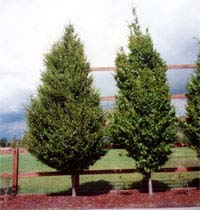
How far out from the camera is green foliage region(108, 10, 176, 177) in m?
10.5

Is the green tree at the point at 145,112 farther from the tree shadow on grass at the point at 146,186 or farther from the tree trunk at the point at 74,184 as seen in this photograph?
the tree trunk at the point at 74,184

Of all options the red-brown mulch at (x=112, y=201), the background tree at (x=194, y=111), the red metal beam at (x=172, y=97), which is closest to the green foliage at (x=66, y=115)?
the red metal beam at (x=172, y=97)

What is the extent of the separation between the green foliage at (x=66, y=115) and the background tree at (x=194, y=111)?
2.69 metres

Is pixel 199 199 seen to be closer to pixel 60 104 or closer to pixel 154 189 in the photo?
pixel 154 189

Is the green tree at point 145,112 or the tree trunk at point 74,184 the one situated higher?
the green tree at point 145,112

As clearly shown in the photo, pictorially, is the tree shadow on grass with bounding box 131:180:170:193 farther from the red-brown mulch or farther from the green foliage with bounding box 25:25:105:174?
the green foliage with bounding box 25:25:105:174

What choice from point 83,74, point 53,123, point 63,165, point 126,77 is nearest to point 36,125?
point 53,123

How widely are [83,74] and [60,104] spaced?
4.01 ft

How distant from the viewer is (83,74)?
37.0 ft

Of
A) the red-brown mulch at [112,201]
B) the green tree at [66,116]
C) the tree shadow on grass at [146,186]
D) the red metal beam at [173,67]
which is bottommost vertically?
the red-brown mulch at [112,201]

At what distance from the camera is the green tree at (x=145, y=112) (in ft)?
34.6

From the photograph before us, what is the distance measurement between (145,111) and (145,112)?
0.11 feet

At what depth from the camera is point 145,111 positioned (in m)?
10.6

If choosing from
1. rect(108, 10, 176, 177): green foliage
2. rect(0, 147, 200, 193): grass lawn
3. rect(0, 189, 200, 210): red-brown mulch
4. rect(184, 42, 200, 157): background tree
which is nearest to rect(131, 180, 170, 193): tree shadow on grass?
rect(0, 147, 200, 193): grass lawn
